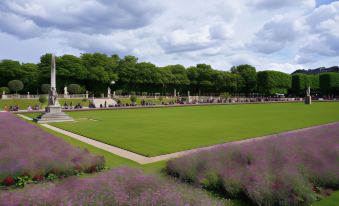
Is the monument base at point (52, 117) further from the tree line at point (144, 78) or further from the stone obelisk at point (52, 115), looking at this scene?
the tree line at point (144, 78)

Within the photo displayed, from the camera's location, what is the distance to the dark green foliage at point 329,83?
3718 inches

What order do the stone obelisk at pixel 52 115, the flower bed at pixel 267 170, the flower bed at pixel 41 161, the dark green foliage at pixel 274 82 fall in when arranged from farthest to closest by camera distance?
the dark green foliage at pixel 274 82
the stone obelisk at pixel 52 115
the flower bed at pixel 41 161
the flower bed at pixel 267 170

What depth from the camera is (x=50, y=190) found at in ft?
17.7

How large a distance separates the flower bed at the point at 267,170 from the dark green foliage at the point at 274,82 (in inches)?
3599

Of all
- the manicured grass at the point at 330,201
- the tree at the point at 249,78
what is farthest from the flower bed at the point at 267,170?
the tree at the point at 249,78

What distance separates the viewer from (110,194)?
17.4 ft

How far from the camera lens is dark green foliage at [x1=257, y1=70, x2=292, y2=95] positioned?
9694 cm

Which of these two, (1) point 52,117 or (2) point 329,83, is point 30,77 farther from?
(2) point 329,83

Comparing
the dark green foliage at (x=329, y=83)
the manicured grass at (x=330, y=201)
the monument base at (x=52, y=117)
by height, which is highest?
the dark green foliage at (x=329, y=83)

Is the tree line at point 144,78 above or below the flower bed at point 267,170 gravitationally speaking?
above

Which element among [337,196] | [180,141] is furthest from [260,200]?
[180,141]

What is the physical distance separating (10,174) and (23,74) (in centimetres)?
7423

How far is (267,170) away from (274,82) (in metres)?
95.6

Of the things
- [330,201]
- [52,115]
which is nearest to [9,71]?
[52,115]
